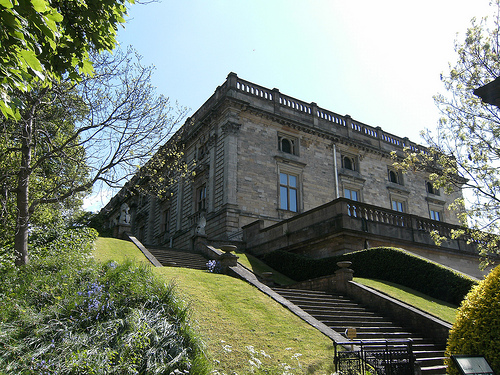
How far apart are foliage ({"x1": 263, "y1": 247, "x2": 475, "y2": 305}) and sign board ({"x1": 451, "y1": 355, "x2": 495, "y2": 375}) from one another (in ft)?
29.6

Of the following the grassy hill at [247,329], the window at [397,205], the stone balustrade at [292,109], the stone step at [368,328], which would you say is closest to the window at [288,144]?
the stone balustrade at [292,109]

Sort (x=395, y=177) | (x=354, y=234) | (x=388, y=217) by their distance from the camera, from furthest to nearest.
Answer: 1. (x=395, y=177)
2. (x=388, y=217)
3. (x=354, y=234)

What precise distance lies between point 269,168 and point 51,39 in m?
20.9

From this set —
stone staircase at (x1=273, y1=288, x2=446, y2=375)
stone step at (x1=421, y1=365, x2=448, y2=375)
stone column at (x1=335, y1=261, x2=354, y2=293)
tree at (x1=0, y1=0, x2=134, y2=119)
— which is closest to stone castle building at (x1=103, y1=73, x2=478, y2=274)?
stone column at (x1=335, y1=261, x2=354, y2=293)

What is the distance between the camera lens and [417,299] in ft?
42.9

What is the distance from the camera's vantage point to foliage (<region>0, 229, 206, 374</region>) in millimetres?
5543

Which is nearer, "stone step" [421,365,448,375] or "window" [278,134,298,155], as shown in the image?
"stone step" [421,365,448,375]

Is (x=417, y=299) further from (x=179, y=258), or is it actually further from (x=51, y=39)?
(x=51, y=39)

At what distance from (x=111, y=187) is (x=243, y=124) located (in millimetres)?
15756

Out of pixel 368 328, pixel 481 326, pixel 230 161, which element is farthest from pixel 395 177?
pixel 481 326

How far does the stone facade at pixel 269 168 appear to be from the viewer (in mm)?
24812

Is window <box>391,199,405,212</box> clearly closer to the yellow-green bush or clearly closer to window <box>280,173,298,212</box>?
window <box>280,173,298,212</box>

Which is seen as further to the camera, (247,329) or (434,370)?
(434,370)

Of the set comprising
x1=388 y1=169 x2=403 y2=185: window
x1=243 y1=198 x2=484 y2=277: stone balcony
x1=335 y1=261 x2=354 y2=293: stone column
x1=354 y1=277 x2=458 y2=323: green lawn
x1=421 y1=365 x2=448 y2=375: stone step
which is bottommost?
x1=421 y1=365 x2=448 y2=375: stone step
